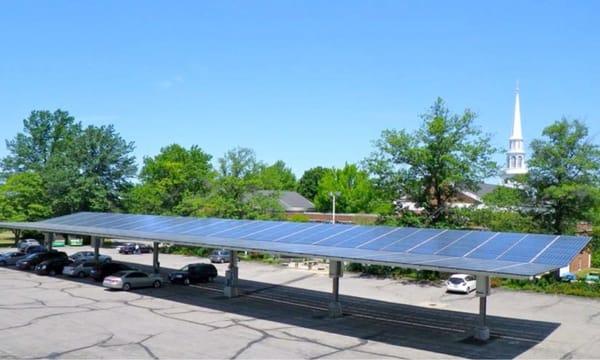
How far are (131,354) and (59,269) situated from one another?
77.0 feet

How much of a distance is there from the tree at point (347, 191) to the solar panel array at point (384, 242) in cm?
5301

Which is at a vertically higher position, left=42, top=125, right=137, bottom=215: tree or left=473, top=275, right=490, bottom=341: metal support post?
left=42, top=125, right=137, bottom=215: tree

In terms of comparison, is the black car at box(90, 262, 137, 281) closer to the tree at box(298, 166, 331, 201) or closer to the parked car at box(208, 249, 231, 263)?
the parked car at box(208, 249, 231, 263)

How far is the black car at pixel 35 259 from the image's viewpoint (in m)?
40.9

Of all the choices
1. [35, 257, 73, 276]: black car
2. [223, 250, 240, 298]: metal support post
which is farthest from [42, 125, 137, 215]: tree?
[223, 250, 240, 298]: metal support post

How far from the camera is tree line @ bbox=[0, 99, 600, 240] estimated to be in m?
40.8

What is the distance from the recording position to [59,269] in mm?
38969

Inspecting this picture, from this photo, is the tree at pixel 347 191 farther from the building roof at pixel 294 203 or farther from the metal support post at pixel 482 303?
the metal support post at pixel 482 303

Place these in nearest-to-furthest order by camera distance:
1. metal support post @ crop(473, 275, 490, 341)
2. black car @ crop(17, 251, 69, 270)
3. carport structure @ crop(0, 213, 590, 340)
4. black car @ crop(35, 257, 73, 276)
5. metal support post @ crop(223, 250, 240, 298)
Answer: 1. carport structure @ crop(0, 213, 590, 340)
2. metal support post @ crop(473, 275, 490, 341)
3. metal support post @ crop(223, 250, 240, 298)
4. black car @ crop(35, 257, 73, 276)
5. black car @ crop(17, 251, 69, 270)

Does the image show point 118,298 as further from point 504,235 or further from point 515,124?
point 515,124

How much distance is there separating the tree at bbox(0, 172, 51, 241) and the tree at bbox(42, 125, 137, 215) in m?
1.10

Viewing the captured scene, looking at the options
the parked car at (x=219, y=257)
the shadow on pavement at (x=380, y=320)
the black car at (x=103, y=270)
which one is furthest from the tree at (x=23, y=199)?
the shadow on pavement at (x=380, y=320)

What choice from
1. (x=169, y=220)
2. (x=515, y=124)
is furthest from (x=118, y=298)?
(x=515, y=124)

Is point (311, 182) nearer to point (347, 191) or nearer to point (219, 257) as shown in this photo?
point (347, 191)
